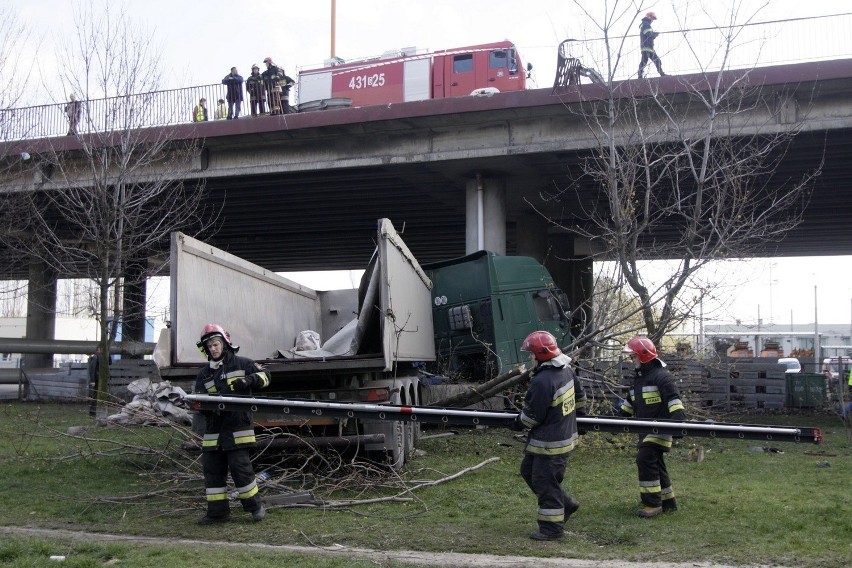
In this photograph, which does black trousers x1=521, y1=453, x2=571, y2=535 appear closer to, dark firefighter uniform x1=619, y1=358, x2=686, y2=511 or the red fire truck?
dark firefighter uniform x1=619, y1=358, x2=686, y2=511

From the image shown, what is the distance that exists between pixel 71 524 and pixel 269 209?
18.2 m

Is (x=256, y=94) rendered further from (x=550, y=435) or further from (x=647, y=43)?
(x=550, y=435)

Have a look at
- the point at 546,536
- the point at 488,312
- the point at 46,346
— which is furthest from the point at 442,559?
the point at 46,346

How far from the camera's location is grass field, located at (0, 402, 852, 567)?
5.52 metres

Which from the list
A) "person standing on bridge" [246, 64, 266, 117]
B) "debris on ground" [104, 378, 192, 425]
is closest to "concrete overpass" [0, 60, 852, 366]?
"person standing on bridge" [246, 64, 266, 117]

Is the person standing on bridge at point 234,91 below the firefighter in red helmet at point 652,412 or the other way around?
the other way around

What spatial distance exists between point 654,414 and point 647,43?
8988mm

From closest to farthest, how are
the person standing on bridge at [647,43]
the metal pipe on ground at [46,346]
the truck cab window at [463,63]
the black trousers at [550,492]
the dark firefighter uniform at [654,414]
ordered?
the black trousers at [550,492] < the dark firefighter uniform at [654,414] < the person standing on bridge at [647,43] < the truck cab window at [463,63] < the metal pipe on ground at [46,346]

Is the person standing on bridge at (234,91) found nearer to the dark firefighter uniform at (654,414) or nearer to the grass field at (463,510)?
the grass field at (463,510)

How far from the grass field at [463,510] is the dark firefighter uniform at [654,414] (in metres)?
0.20

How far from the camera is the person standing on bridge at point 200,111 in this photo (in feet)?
63.4

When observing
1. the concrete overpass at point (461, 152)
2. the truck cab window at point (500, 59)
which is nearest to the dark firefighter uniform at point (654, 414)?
the concrete overpass at point (461, 152)

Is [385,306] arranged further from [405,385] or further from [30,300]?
[30,300]

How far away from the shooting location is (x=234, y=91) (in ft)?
65.7
